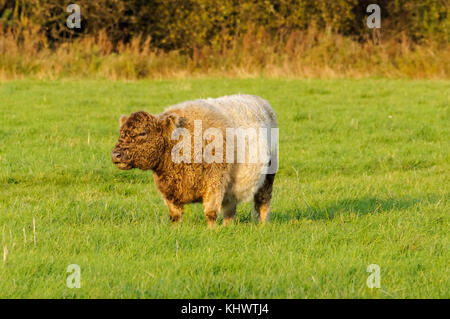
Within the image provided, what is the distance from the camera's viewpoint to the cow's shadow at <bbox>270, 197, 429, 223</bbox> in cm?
810

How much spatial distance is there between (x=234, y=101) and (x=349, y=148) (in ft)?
17.4

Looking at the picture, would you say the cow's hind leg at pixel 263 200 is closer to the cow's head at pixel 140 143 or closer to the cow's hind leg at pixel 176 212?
the cow's hind leg at pixel 176 212

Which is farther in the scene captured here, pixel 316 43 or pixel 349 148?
pixel 316 43

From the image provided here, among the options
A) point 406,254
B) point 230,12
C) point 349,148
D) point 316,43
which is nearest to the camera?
point 406,254

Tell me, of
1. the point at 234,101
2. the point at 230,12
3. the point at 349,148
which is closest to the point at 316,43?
the point at 230,12

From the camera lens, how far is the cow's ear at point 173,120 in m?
6.99

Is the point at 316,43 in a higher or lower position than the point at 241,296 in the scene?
higher

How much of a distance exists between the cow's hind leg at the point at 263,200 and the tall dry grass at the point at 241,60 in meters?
15.0

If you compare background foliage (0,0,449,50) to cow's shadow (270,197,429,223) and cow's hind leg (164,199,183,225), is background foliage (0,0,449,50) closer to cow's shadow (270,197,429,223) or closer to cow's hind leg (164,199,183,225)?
cow's shadow (270,197,429,223)

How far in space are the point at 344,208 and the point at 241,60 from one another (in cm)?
1669

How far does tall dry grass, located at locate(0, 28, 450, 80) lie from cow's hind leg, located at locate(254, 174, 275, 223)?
15.0 m

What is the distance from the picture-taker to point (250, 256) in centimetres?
610

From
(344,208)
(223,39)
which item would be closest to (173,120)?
(344,208)
